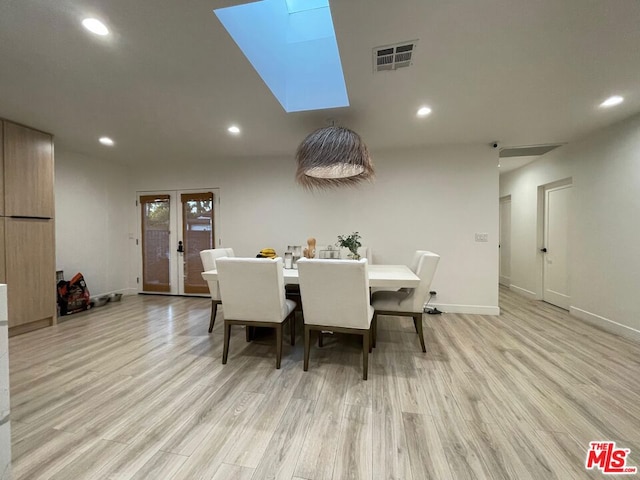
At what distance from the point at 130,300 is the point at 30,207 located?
2.10 m

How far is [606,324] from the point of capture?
306cm

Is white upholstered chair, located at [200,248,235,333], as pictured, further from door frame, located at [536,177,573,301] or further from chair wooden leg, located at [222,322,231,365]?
door frame, located at [536,177,573,301]

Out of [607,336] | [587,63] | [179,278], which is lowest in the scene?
[607,336]

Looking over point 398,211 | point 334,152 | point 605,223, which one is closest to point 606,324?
point 605,223

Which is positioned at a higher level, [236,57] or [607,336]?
[236,57]

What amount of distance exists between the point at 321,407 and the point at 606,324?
372 cm

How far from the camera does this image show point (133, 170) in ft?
16.2

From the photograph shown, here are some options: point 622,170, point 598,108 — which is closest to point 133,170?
point 598,108

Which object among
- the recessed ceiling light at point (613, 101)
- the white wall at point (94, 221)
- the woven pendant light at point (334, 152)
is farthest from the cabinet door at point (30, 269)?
the recessed ceiling light at point (613, 101)

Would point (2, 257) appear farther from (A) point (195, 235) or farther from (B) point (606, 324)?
(B) point (606, 324)

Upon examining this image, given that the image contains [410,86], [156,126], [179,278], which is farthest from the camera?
[179,278]

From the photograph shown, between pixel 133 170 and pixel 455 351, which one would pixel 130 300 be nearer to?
pixel 133 170

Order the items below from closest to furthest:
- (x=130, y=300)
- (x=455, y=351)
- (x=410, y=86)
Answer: (x=410, y=86) < (x=455, y=351) < (x=130, y=300)

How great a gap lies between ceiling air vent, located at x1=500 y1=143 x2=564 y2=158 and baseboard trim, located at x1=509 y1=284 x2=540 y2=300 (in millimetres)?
2423
